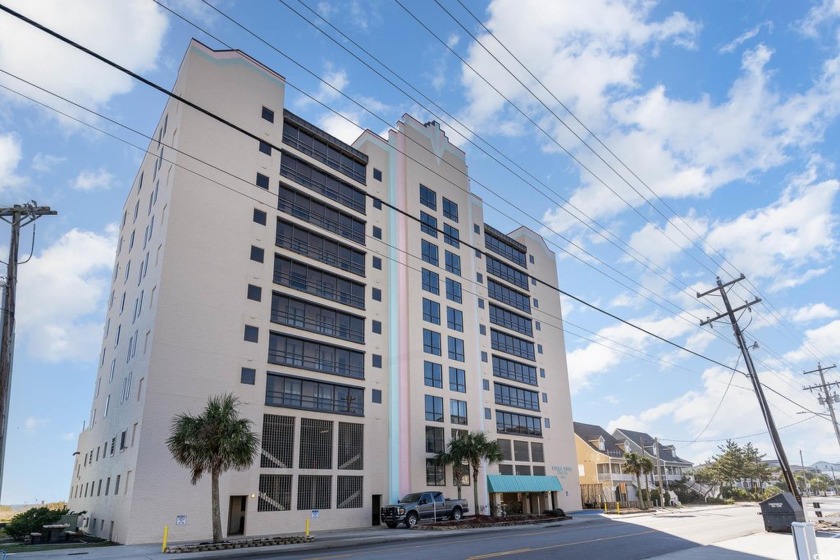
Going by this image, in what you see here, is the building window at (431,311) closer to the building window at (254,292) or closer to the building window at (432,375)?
the building window at (432,375)

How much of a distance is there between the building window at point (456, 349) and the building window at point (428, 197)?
41.8 feet

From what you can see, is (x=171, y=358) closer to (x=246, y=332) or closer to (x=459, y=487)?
(x=246, y=332)

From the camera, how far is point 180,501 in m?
28.8

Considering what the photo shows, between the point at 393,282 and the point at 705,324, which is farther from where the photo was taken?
the point at 393,282

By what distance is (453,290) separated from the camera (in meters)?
51.2

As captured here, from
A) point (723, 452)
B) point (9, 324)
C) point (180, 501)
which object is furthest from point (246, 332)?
point (723, 452)

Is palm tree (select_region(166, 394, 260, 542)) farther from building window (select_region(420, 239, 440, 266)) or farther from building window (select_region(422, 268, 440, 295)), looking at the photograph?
building window (select_region(420, 239, 440, 266))

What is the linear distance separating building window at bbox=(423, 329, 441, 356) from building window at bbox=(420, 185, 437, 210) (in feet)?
40.4

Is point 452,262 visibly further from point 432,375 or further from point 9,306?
point 9,306

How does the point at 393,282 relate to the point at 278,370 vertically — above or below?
above

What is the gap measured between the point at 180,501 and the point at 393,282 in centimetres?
2279

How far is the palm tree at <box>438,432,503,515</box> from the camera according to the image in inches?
1654

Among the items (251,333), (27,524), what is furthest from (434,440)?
(27,524)

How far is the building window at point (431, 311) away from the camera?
1855 inches
